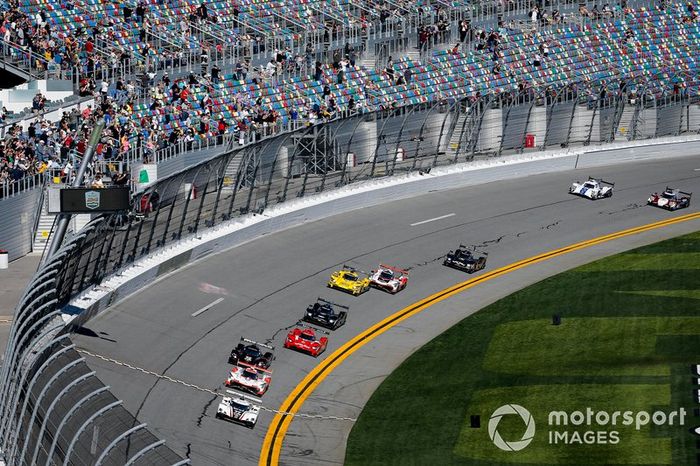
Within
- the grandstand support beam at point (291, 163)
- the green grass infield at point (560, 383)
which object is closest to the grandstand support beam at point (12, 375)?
the green grass infield at point (560, 383)

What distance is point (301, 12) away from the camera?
219ft

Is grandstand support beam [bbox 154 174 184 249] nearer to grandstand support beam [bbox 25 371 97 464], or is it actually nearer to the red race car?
the red race car

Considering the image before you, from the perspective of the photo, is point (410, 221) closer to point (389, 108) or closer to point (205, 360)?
point (389, 108)

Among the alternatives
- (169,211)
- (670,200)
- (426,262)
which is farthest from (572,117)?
(169,211)

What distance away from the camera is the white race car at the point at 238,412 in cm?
3912

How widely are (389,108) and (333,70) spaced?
5412 millimetres

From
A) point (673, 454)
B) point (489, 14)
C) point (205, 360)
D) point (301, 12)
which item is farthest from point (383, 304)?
point (489, 14)

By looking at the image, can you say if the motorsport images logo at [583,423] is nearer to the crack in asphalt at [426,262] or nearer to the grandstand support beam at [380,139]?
the crack in asphalt at [426,262]

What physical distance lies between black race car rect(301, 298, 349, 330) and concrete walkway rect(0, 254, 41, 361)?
874 cm

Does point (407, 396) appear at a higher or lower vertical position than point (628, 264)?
lower

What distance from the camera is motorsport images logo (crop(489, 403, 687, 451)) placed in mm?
38125

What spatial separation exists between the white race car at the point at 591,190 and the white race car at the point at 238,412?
923 inches

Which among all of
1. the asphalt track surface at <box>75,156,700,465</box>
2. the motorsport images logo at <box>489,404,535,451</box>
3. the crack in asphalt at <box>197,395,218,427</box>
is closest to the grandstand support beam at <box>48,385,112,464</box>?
the asphalt track surface at <box>75,156,700,465</box>

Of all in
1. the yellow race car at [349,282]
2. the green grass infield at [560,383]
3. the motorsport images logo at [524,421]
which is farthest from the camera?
the yellow race car at [349,282]
